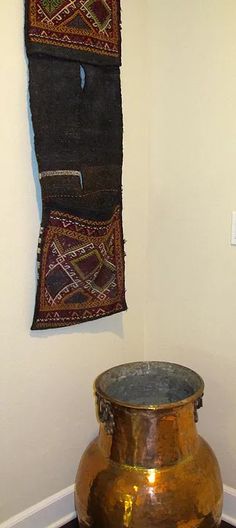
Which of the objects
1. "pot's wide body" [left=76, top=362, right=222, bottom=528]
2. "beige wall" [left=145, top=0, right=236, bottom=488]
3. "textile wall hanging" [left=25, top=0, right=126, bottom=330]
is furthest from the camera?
"beige wall" [left=145, top=0, right=236, bottom=488]

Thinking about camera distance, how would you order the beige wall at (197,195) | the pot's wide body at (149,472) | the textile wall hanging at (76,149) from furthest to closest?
the beige wall at (197,195), the textile wall hanging at (76,149), the pot's wide body at (149,472)

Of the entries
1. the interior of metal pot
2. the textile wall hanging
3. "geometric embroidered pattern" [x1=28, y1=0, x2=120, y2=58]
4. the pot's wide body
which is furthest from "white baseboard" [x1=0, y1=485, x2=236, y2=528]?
"geometric embroidered pattern" [x1=28, y1=0, x2=120, y2=58]

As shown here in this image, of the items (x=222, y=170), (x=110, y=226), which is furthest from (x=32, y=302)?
(x=222, y=170)

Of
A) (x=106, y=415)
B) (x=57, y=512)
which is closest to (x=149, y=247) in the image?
(x=106, y=415)

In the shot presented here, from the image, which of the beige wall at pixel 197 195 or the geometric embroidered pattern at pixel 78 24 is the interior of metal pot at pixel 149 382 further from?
the geometric embroidered pattern at pixel 78 24

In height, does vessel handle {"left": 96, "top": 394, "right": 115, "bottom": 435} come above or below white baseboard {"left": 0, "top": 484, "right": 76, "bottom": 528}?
above

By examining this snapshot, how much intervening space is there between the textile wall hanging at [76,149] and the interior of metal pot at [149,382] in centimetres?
23

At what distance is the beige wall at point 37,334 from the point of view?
5.24 feet

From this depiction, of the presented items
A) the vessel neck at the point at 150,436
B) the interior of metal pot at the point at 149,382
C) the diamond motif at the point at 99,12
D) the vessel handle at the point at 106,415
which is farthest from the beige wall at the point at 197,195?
the vessel handle at the point at 106,415

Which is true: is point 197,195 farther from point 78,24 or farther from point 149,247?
point 78,24

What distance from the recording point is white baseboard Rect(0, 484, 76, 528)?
1.78 metres

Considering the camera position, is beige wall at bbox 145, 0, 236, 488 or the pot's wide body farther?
beige wall at bbox 145, 0, 236, 488

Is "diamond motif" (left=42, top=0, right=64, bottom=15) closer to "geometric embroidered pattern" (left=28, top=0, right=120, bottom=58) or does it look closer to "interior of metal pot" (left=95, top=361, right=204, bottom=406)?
"geometric embroidered pattern" (left=28, top=0, right=120, bottom=58)

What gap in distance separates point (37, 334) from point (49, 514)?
2.25ft
